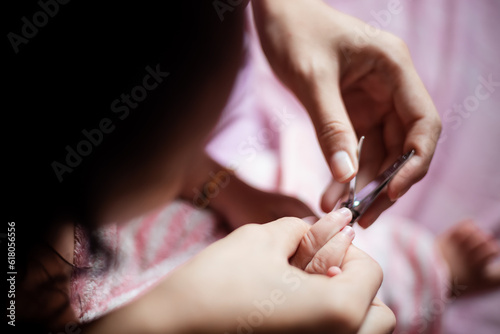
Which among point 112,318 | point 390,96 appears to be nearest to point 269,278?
point 112,318

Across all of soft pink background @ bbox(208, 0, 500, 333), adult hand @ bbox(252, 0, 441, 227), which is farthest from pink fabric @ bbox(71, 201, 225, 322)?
adult hand @ bbox(252, 0, 441, 227)

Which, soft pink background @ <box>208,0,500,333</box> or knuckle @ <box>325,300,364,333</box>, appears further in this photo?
soft pink background @ <box>208,0,500,333</box>

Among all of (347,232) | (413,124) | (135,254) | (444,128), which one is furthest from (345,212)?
(444,128)

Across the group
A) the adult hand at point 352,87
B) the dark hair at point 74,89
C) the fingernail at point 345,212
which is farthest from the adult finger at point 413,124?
the dark hair at point 74,89

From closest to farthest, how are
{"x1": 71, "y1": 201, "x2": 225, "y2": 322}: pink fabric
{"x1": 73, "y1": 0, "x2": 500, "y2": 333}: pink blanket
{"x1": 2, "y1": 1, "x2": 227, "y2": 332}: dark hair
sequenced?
{"x1": 2, "y1": 1, "x2": 227, "y2": 332}: dark hair → {"x1": 71, "y1": 201, "x2": 225, "y2": 322}: pink fabric → {"x1": 73, "y1": 0, "x2": 500, "y2": 333}: pink blanket

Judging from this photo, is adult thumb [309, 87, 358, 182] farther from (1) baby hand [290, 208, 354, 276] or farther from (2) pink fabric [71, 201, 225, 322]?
(2) pink fabric [71, 201, 225, 322]

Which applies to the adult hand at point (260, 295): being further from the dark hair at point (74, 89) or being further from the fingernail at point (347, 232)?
the dark hair at point (74, 89)

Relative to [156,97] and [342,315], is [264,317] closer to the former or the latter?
[342,315]
